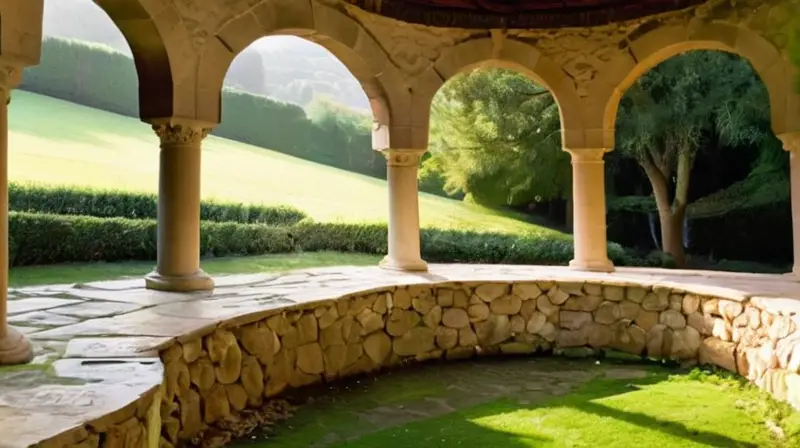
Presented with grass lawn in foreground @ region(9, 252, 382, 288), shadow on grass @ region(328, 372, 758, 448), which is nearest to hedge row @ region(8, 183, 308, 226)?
grass lawn in foreground @ region(9, 252, 382, 288)

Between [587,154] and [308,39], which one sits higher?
[308,39]

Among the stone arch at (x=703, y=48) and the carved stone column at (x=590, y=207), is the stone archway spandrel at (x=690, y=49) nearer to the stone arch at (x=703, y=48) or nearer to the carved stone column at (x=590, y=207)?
the stone arch at (x=703, y=48)

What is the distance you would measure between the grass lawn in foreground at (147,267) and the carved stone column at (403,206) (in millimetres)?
2818

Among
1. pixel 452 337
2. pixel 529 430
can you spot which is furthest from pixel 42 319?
pixel 452 337

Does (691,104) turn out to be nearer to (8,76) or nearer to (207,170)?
(8,76)

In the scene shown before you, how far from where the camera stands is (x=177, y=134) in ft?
19.5

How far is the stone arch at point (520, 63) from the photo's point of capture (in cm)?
805

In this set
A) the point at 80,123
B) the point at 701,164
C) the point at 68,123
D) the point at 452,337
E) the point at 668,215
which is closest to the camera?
the point at 452,337

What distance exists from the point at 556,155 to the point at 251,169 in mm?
9817

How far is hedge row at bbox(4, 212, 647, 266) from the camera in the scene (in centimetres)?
907

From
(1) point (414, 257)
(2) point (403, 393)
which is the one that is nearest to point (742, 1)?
(1) point (414, 257)

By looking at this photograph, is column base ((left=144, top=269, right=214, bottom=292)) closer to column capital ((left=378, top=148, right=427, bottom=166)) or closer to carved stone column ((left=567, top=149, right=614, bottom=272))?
column capital ((left=378, top=148, right=427, bottom=166))

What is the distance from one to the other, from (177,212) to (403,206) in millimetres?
2735

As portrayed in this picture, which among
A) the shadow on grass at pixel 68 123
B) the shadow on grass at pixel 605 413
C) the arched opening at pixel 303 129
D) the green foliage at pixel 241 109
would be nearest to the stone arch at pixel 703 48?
the shadow on grass at pixel 605 413
